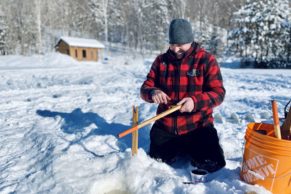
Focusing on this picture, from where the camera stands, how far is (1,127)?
4879 mm

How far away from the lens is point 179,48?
3.03 meters

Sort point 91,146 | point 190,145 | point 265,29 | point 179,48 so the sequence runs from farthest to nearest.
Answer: point 265,29
point 91,146
point 190,145
point 179,48

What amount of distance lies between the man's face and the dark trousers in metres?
0.81

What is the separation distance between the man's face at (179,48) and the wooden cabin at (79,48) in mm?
30791

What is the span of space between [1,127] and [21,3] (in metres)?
46.4

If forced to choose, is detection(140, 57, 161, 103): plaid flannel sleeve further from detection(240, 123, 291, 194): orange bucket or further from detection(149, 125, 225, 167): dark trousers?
detection(240, 123, 291, 194): orange bucket

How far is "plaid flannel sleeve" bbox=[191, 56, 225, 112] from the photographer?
2846 mm

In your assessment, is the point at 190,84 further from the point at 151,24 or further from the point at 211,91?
the point at 151,24

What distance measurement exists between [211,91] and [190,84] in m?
0.23

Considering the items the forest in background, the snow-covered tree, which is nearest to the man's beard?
the forest in background

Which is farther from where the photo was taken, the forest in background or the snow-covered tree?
the forest in background

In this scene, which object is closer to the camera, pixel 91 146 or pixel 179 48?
pixel 179 48

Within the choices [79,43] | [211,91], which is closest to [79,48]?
[79,43]

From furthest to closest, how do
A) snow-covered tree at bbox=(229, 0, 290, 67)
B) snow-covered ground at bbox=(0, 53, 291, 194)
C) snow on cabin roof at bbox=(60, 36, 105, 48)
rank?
snow on cabin roof at bbox=(60, 36, 105, 48)
snow-covered tree at bbox=(229, 0, 290, 67)
snow-covered ground at bbox=(0, 53, 291, 194)
